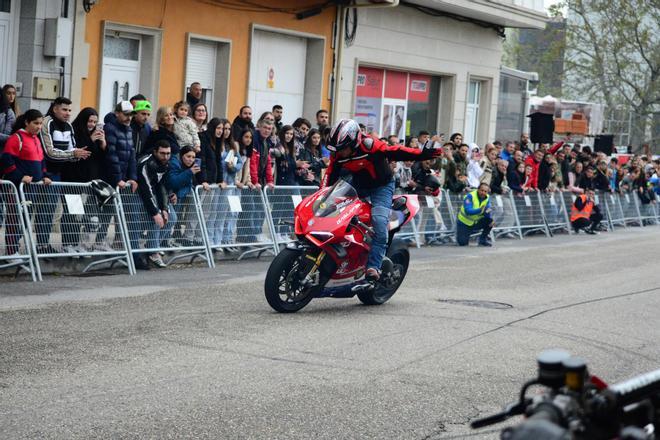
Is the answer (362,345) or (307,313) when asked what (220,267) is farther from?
(362,345)

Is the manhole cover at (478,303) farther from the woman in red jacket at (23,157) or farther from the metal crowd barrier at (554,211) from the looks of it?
the metal crowd barrier at (554,211)

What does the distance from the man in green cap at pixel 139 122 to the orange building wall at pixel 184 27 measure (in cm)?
434

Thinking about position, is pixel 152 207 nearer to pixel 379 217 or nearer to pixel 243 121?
pixel 243 121

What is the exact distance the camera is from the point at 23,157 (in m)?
12.7

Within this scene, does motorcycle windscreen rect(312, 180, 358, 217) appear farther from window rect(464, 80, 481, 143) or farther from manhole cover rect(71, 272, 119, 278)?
window rect(464, 80, 481, 143)

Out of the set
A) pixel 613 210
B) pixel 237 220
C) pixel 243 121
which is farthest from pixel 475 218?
pixel 613 210

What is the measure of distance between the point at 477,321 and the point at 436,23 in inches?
732

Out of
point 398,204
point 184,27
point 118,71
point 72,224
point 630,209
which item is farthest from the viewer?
point 630,209

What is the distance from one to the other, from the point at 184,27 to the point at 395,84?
8.15 m

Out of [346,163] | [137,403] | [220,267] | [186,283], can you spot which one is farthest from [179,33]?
[137,403]

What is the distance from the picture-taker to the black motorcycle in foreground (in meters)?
2.96

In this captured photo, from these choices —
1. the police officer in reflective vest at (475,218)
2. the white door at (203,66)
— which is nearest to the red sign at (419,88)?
the white door at (203,66)

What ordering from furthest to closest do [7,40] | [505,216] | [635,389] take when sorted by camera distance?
1. [505,216]
2. [7,40]
3. [635,389]

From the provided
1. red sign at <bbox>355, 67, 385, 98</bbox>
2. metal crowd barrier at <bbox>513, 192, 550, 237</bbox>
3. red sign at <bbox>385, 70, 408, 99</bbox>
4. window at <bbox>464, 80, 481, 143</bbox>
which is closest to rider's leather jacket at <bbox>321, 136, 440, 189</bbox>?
metal crowd barrier at <bbox>513, 192, 550, 237</bbox>
